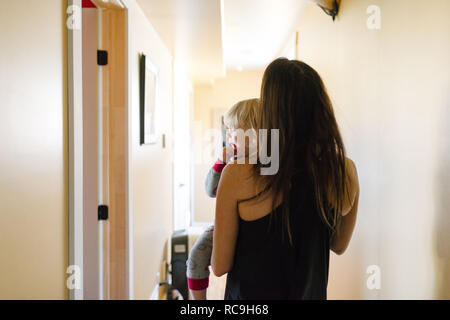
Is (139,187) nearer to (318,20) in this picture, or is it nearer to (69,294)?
(69,294)

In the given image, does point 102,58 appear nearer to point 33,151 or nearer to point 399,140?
point 33,151

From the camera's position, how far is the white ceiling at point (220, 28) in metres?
2.02

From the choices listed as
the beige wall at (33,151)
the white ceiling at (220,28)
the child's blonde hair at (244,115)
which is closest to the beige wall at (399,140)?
the child's blonde hair at (244,115)

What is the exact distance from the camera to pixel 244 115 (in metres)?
0.97

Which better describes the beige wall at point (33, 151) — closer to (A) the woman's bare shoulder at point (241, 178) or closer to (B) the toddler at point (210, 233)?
(B) the toddler at point (210, 233)

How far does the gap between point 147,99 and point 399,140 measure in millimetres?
1550

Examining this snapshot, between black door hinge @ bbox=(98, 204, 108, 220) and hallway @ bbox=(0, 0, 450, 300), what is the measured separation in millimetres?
29

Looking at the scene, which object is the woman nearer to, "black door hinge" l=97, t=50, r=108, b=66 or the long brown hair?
the long brown hair

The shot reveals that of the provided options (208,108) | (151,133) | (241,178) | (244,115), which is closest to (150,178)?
(151,133)

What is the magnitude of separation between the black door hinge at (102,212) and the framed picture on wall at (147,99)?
19.4 inches

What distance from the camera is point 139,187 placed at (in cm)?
203

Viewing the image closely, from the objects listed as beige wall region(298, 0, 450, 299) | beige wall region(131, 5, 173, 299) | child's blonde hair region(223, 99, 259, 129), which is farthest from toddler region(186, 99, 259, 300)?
beige wall region(131, 5, 173, 299)

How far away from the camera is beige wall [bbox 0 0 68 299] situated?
2.35 ft

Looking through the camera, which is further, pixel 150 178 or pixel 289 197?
pixel 150 178
